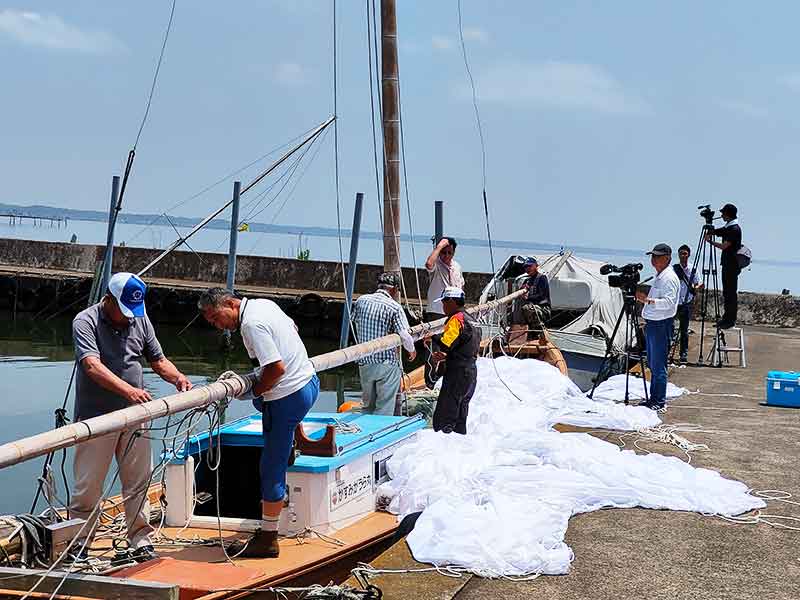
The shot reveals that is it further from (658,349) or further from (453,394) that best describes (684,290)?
(453,394)

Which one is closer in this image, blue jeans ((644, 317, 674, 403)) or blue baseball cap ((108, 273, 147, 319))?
blue baseball cap ((108, 273, 147, 319))

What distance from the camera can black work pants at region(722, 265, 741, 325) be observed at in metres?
16.0

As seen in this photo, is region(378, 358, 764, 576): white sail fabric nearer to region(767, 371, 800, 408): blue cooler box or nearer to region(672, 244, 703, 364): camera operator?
region(767, 371, 800, 408): blue cooler box

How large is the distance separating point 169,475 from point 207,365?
19924 millimetres

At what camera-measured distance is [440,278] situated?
11562 millimetres

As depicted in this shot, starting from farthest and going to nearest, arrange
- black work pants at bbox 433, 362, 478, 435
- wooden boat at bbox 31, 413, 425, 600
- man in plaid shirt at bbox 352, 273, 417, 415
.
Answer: man in plaid shirt at bbox 352, 273, 417, 415, black work pants at bbox 433, 362, 478, 435, wooden boat at bbox 31, 413, 425, 600

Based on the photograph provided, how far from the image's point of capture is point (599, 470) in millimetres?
7012

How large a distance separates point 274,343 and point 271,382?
0.23 metres

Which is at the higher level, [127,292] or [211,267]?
[211,267]

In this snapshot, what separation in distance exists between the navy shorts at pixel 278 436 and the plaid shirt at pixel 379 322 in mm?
2830

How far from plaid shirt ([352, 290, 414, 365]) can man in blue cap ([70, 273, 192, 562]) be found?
2805 millimetres

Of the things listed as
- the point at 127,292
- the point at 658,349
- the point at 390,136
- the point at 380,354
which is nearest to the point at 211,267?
the point at 390,136

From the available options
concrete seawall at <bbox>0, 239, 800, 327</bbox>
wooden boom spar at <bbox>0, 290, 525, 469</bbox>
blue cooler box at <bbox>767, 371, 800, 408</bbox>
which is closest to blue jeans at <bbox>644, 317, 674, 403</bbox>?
blue cooler box at <bbox>767, 371, 800, 408</bbox>

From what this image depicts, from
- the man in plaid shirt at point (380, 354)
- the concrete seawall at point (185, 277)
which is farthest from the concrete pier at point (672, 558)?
the concrete seawall at point (185, 277)
